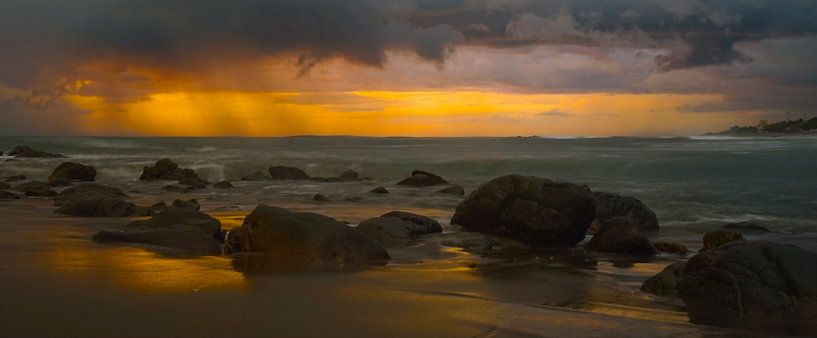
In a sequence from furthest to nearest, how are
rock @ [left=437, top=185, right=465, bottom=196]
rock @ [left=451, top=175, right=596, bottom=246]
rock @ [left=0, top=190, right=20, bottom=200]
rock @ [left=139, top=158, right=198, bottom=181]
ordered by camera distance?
rock @ [left=139, top=158, right=198, bottom=181] → rock @ [left=437, top=185, right=465, bottom=196] → rock @ [left=0, top=190, right=20, bottom=200] → rock @ [left=451, top=175, right=596, bottom=246]

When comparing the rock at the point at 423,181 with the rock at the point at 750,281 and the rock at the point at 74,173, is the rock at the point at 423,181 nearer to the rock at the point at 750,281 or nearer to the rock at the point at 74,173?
the rock at the point at 74,173

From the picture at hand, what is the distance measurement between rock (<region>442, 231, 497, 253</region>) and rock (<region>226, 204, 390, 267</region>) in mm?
1905

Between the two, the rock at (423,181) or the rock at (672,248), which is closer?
the rock at (672,248)

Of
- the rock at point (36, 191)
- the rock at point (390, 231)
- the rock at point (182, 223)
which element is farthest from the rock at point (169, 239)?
the rock at point (36, 191)

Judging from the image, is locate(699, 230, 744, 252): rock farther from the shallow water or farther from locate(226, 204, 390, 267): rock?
locate(226, 204, 390, 267): rock

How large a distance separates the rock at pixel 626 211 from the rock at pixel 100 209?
8.82 meters

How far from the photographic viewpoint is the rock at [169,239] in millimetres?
8578

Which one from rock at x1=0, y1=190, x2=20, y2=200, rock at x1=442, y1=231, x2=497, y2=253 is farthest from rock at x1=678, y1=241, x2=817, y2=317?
rock at x1=0, y1=190, x2=20, y2=200

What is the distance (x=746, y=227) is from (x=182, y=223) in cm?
1029

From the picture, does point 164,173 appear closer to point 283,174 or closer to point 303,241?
point 283,174

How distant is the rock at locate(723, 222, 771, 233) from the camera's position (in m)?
13.3

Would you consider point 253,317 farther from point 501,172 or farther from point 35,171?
point 35,171

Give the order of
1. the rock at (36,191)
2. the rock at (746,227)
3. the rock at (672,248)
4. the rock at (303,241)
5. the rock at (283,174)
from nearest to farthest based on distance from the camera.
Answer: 1. the rock at (303,241)
2. the rock at (672,248)
3. the rock at (746,227)
4. the rock at (36,191)
5. the rock at (283,174)

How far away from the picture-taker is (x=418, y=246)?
10.1 metres
